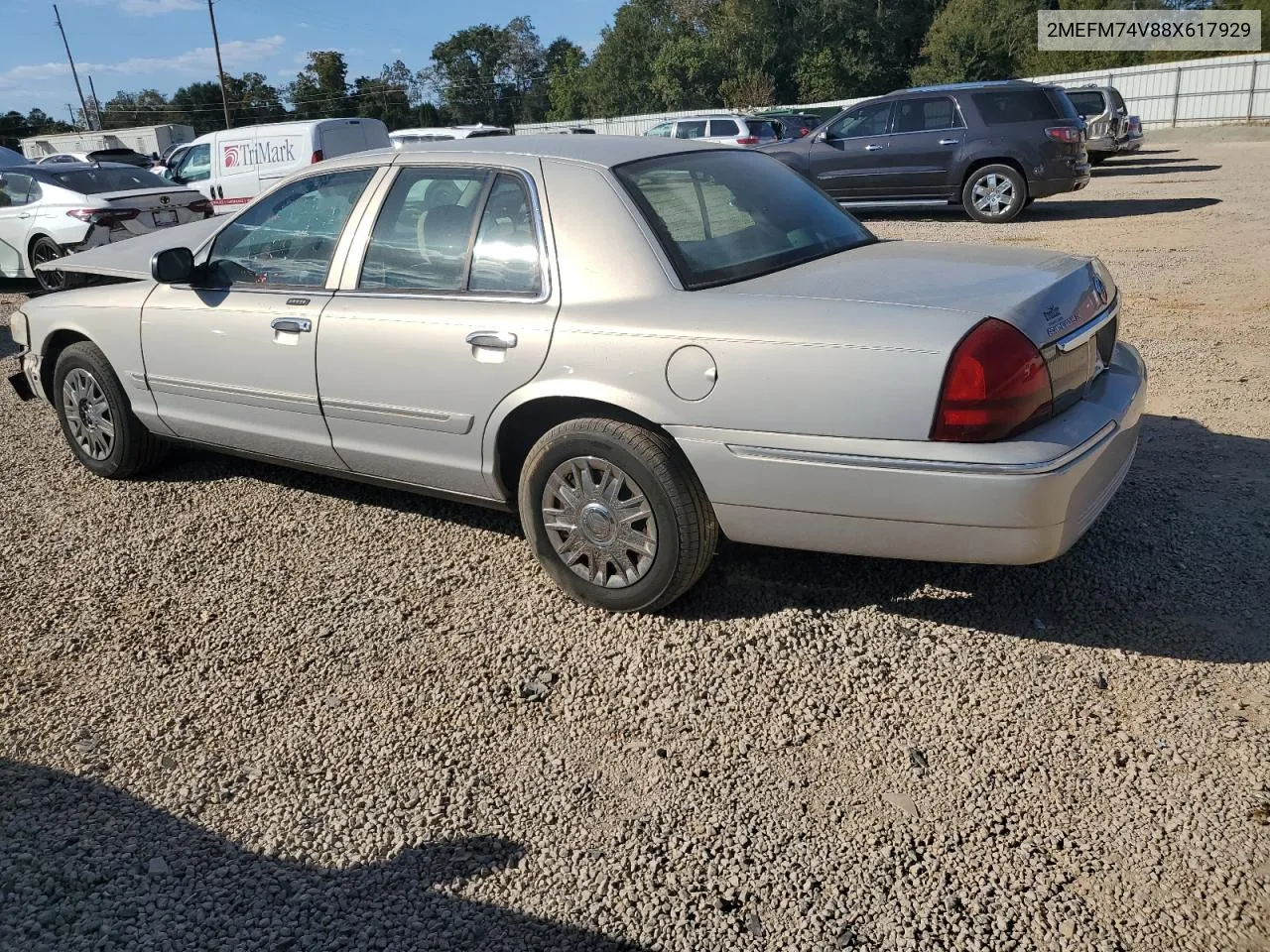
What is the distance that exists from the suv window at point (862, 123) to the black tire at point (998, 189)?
5.01 ft

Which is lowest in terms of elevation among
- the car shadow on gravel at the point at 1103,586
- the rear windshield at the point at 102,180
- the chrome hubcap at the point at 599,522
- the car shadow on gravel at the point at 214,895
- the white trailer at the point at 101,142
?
the car shadow on gravel at the point at 1103,586

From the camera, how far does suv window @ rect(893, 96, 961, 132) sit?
14.1 m

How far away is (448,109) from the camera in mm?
91625

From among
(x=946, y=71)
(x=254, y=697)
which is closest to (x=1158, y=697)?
(x=254, y=697)

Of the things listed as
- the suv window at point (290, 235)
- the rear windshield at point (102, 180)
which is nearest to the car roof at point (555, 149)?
the suv window at point (290, 235)

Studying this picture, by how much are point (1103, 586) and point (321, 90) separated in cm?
9269

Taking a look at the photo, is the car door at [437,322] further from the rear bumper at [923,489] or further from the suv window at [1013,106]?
the suv window at [1013,106]

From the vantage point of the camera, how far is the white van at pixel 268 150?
13508 millimetres

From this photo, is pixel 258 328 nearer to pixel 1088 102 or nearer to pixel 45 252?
pixel 45 252

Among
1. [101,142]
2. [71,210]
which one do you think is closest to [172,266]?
[71,210]

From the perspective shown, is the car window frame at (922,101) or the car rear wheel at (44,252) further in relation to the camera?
the car window frame at (922,101)

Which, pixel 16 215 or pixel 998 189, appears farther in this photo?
pixel 998 189

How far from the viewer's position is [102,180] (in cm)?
1213

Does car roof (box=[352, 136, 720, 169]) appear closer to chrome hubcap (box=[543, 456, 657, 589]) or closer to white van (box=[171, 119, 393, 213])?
chrome hubcap (box=[543, 456, 657, 589])
